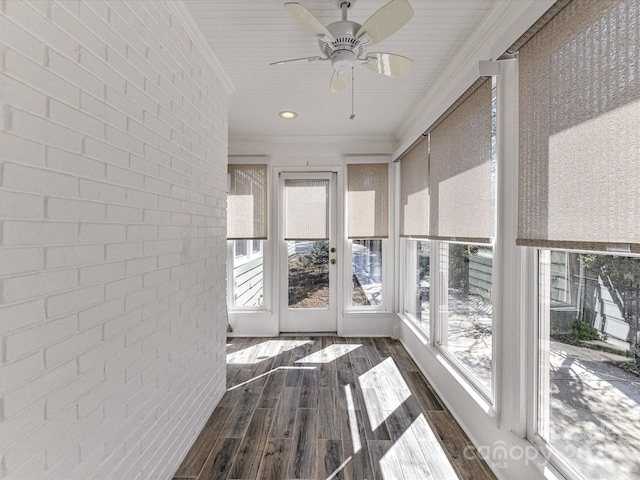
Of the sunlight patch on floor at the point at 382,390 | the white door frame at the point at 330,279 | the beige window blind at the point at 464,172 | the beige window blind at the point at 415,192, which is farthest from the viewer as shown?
the white door frame at the point at 330,279

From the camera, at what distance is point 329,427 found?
2021 millimetres

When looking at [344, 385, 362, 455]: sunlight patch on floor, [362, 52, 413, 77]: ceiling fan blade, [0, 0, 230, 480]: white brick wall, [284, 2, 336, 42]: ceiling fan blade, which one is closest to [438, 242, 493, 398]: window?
[344, 385, 362, 455]: sunlight patch on floor

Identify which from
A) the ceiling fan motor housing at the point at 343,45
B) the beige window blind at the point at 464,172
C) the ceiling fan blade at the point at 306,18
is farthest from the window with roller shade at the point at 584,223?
the ceiling fan blade at the point at 306,18

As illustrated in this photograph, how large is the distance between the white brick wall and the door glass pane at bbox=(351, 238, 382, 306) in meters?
2.27

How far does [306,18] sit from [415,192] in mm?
1968

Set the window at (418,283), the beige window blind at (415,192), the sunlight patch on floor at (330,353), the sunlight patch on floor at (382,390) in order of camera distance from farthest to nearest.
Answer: the sunlight patch on floor at (330,353)
the window at (418,283)
the beige window blind at (415,192)
the sunlight patch on floor at (382,390)

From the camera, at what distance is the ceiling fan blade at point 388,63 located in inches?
64.6

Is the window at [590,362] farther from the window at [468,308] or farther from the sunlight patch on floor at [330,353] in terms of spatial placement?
the sunlight patch on floor at [330,353]

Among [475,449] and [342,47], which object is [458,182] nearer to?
[342,47]

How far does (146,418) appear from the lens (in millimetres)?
1389

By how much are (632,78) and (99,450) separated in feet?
6.96

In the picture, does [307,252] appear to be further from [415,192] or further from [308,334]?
[415,192]

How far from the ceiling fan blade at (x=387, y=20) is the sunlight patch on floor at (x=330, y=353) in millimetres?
2662

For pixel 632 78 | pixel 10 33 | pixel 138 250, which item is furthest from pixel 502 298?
pixel 10 33
